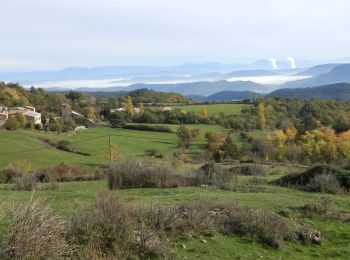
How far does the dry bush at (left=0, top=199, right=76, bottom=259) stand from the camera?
616 centimetres

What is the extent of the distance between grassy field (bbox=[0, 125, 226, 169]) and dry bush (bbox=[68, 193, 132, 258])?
4619 centimetres

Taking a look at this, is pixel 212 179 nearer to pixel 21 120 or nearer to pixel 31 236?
pixel 31 236

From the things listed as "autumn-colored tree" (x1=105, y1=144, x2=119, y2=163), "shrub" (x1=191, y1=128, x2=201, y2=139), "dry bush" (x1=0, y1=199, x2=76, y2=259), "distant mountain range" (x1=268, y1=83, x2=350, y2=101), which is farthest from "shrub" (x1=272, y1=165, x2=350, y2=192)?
"distant mountain range" (x1=268, y1=83, x2=350, y2=101)

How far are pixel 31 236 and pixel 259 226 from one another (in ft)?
17.7

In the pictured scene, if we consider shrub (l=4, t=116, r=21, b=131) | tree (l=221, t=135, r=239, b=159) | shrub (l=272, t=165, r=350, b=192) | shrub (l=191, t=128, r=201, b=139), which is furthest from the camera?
shrub (l=191, t=128, r=201, b=139)

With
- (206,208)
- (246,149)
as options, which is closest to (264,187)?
(206,208)

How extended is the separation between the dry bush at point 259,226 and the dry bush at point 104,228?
286 centimetres

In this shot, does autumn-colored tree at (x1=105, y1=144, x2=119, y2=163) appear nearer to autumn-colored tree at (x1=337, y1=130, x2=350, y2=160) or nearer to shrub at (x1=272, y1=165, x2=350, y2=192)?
shrub at (x1=272, y1=165, x2=350, y2=192)

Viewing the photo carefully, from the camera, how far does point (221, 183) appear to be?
737 inches

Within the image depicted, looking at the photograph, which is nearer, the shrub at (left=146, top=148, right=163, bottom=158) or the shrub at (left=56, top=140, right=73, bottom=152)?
the shrub at (left=146, top=148, right=163, bottom=158)

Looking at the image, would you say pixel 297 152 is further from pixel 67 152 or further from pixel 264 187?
pixel 264 187

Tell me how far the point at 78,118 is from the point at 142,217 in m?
95.2

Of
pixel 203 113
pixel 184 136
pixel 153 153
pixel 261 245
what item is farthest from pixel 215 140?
pixel 261 245

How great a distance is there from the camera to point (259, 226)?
390 inches
